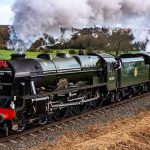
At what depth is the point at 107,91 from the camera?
2048cm

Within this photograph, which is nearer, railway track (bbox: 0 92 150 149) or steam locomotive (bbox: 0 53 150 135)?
railway track (bbox: 0 92 150 149)

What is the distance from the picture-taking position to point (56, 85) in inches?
636

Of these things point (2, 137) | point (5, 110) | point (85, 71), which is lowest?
point (2, 137)

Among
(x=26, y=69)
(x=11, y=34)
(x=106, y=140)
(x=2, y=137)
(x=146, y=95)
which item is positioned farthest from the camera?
(x=146, y=95)

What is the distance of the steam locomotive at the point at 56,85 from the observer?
13.5 m

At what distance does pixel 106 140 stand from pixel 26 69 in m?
4.57

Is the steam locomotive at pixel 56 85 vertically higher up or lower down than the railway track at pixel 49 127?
higher up

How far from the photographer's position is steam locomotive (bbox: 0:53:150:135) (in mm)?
13477

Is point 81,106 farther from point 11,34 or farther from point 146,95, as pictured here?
point 146,95

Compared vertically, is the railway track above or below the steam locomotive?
below

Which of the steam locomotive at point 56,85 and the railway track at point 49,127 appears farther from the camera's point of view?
the steam locomotive at point 56,85

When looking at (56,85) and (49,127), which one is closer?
(49,127)

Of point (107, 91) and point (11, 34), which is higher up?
point (11, 34)

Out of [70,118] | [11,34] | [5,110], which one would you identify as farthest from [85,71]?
[5,110]
